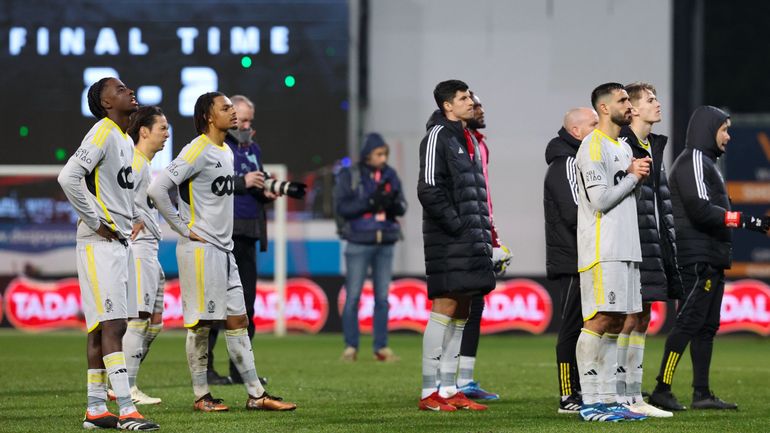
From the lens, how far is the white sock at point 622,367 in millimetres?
8625

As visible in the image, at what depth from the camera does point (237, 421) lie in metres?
8.09

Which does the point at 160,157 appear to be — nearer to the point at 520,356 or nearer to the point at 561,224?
the point at 520,356

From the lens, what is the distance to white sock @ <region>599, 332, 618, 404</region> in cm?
821

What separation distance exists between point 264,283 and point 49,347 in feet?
10.3

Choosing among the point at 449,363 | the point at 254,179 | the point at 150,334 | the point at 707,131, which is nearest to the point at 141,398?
the point at 150,334

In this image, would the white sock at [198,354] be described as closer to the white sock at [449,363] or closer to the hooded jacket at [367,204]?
the white sock at [449,363]

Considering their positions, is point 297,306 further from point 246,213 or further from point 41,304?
point 246,213

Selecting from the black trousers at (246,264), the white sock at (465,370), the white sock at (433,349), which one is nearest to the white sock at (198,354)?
the white sock at (433,349)

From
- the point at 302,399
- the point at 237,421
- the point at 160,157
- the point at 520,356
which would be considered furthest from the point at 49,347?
the point at 237,421

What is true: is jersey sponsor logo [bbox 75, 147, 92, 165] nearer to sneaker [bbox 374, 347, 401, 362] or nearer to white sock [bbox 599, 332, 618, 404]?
white sock [bbox 599, 332, 618, 404]

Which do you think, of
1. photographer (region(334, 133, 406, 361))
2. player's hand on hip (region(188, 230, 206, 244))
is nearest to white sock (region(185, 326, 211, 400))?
player's hand on hip (region(188, 230, 206, 244))

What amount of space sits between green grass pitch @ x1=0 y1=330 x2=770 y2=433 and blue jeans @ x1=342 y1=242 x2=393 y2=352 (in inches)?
12.3

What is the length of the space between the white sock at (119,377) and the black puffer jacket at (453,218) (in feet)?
6.59

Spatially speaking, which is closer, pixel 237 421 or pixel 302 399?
pixel 237 421
